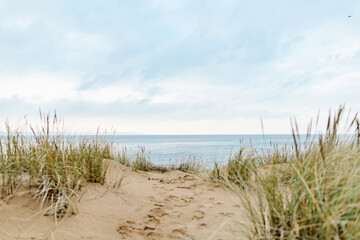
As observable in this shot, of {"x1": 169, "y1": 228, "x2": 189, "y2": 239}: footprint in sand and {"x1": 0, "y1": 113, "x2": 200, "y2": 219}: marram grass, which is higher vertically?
{"x1": 0, "y1": 113, "x2": 200, "y2": 219}: marram grass

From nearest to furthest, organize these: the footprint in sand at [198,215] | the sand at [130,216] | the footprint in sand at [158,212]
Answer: the sand at [130,216] < the footprint in sand at [198,215] < the footprint in sand at [158,212]

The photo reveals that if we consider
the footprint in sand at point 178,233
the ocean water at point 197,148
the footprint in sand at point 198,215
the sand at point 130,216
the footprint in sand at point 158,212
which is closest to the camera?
the sand at point 130,216

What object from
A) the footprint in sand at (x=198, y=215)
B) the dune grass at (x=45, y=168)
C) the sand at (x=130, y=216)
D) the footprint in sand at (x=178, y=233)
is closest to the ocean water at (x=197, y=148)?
the sand at (x=130, y=216)

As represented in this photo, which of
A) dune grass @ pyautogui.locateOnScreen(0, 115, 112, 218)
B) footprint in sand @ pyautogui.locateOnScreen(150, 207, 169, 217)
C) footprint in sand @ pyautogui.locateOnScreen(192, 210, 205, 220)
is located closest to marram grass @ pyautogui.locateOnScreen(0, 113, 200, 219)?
dune grass @ pyautogui.locateOnScreen(0, 115, 112, 218)

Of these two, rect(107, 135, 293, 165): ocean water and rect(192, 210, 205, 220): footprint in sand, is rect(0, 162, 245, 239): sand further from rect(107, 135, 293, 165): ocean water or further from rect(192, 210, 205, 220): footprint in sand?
rect(107, 135, 293, 165): ocean water

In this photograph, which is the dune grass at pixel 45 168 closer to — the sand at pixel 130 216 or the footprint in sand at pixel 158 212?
the sand at pixel 130 216

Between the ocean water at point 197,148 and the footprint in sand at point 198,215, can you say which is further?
the ocean water at point 197,148

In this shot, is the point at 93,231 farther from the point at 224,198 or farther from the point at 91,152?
the point at 224,198

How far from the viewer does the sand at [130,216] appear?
275 centimetres

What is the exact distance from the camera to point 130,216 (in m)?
3.40

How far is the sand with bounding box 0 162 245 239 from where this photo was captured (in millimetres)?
2746

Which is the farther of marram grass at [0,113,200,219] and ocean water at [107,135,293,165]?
ocean water at [107,135,293,165]

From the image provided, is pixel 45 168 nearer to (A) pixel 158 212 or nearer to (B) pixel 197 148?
(A) pixel 158 212

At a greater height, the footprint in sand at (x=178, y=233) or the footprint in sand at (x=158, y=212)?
the footprint in sand at (x=158, y=212)
